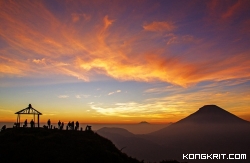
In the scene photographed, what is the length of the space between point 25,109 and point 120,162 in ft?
74.3

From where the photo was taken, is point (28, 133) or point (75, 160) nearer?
point (75, 160)

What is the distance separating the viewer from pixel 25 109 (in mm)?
41219

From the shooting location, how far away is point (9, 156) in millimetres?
26125

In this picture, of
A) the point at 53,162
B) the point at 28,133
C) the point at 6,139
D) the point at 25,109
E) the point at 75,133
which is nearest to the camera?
the point at 53,162

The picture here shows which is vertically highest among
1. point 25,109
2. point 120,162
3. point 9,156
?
point 25,109

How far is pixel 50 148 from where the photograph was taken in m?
29.1

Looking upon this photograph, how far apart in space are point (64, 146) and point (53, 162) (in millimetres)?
4565

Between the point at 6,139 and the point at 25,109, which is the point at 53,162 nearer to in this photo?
the point at 6,139

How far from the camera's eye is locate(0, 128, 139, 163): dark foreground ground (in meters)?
26.6

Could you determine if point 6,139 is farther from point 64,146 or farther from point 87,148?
point 87,148

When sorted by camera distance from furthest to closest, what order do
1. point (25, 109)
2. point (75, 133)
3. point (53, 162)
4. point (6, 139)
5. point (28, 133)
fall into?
point (25, 109), point (75, 133), point (28, 133), point (6, 139), point (53, 162)

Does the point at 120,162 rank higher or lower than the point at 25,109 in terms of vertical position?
lower

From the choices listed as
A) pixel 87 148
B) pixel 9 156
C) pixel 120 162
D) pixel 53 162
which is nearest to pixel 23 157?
pixel 9 156

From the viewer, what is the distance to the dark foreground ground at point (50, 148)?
1046 inches
